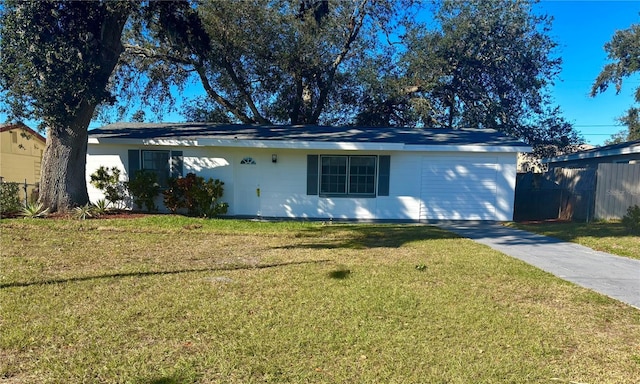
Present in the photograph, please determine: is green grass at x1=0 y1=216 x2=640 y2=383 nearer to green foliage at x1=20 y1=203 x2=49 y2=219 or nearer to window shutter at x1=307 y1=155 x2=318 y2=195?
green foliage at x1=20 y1=203 x2=49 y2=219

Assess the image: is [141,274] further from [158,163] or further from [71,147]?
[158,163]

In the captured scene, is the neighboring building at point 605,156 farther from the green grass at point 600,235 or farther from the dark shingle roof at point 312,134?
the dark shingle roof at point 312,134

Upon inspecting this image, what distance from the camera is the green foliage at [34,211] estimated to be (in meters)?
9.95

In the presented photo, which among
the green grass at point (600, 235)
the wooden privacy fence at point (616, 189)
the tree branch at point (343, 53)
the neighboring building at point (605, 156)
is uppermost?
the tree branch at point (343, 53)

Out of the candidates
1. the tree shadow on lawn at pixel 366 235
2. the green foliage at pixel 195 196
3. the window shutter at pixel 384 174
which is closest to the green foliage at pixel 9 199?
the green foliage at pixel 195 196

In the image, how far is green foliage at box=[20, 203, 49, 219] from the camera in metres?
9.95

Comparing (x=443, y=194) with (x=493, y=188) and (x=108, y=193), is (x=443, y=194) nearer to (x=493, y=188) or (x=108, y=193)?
(x=493, y=188)

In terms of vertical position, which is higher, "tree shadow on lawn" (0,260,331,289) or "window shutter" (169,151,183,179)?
"window shutter" (169,151,183,179)

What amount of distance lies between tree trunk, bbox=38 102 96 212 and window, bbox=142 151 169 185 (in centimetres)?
202

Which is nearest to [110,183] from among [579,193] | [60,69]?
[60,69]

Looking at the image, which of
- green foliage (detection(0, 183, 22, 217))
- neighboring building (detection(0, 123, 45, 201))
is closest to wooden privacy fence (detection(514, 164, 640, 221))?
green foliage (detection(0, 183, 22, 217))

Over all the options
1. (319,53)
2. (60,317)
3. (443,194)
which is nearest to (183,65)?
(319,53)

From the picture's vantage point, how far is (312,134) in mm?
13195

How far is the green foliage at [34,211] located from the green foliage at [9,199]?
487 millimetres
